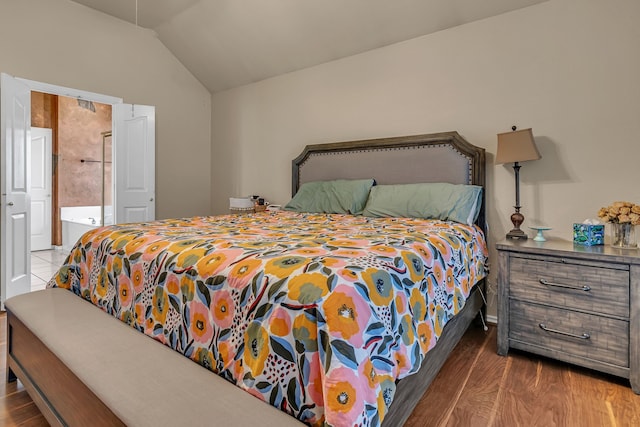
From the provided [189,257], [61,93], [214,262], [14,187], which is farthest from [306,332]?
[61,93]

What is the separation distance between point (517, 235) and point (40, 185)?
6.87 metres

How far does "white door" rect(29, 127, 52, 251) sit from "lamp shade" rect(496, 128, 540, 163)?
6637 millimetres

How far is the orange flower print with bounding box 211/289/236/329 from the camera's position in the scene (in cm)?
113

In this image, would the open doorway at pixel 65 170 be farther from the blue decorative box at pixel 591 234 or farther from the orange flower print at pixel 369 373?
the blue decorative box at pixel 591 234

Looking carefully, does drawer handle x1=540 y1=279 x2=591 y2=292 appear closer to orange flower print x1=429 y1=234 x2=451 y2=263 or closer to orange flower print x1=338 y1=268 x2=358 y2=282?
orange flower print x1=429 y1=234 x2=451 y2=263

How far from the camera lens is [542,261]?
2.05 metres

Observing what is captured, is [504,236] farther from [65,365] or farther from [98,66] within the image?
[98,66]

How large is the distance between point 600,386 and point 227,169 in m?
4.32

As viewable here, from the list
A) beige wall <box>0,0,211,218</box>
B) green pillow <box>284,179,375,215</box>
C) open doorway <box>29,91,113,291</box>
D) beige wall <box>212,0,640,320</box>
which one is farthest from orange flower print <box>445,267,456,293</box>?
open doorway <box>29,91,113,291</box>

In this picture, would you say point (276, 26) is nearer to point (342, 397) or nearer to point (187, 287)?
point (187, 287)

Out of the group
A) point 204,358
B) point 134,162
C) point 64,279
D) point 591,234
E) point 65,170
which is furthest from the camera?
point 65,170

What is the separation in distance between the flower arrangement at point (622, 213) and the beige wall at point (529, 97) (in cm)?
37

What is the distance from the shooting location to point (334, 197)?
323 cm

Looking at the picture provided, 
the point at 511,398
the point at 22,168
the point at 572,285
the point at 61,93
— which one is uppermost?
the point at 61,93
